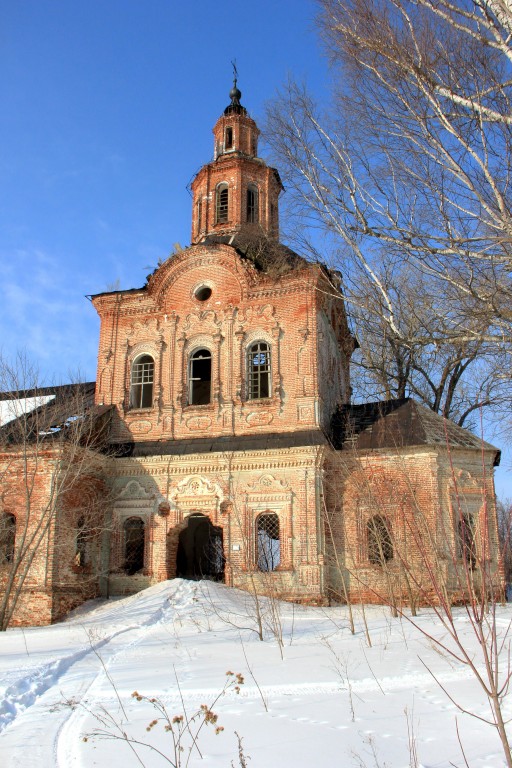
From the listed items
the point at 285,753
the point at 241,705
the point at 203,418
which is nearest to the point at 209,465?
the point at 203,418

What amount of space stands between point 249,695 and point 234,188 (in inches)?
699

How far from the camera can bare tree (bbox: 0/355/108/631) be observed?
50.5 feet

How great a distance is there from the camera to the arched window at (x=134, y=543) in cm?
1728

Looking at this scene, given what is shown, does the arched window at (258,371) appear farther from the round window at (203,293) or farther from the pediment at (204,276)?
the round window at (203,293)

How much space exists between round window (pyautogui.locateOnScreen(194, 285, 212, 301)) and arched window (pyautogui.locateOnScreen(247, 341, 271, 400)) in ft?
6.77

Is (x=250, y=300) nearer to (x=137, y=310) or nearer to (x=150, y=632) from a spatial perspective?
(x=137, y=310)

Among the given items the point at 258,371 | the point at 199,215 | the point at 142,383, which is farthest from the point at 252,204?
the point at 142,383

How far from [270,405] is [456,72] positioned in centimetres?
1051

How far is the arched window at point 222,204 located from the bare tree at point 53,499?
813 cm

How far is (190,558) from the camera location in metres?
20.6

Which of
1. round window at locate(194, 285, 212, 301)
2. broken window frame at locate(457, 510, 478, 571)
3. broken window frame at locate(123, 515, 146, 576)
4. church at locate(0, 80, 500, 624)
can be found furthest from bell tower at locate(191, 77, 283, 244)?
broken window frame at locate(457, 510, 478, 571)

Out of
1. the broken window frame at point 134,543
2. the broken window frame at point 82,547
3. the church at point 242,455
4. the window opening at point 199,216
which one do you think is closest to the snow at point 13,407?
the church at point 242,455

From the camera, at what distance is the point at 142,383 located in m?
18.6

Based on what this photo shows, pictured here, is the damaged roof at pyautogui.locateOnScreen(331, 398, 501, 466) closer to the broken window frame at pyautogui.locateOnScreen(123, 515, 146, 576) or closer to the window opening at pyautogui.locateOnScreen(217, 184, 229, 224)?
the broken window frame at pyautogui.locateOnScreen(123, 515, 146, 576)
